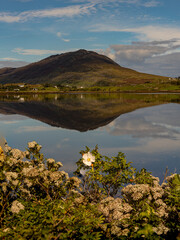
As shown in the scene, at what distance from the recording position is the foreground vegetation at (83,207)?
471 centimetres

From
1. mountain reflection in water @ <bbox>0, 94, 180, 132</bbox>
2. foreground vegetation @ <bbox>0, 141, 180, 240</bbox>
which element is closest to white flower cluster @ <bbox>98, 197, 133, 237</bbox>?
foreground vegetation @ <bbox>0, 141, 180, 240</bbox>

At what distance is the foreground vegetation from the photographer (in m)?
4.71

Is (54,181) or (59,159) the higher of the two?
(54,181)

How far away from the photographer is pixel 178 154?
1597cm

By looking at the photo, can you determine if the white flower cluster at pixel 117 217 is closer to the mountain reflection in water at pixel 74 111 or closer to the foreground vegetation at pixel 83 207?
the foreground vegetation at pixel 83 207

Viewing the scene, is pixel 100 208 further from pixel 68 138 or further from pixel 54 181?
pixel 68 138

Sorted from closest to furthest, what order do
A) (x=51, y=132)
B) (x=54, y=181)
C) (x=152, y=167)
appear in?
(x=54, y=181), (x=152, y=167), (x=51, y=132)

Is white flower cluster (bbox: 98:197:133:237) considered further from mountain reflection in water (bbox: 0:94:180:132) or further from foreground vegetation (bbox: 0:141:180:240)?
mountain reflection in water (bbox: 0:94:180:132)

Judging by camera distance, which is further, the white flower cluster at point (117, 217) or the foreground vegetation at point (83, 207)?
the white flower cluster at point (117, 217)

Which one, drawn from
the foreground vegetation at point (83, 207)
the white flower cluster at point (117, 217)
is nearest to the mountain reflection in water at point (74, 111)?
the foreground vegetation at point (83, 207)

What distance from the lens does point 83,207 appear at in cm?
573

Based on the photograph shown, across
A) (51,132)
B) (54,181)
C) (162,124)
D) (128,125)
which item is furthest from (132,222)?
(162,124)

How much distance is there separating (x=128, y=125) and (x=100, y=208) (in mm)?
22950

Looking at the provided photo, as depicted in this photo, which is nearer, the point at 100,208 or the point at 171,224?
the point at 171,224
